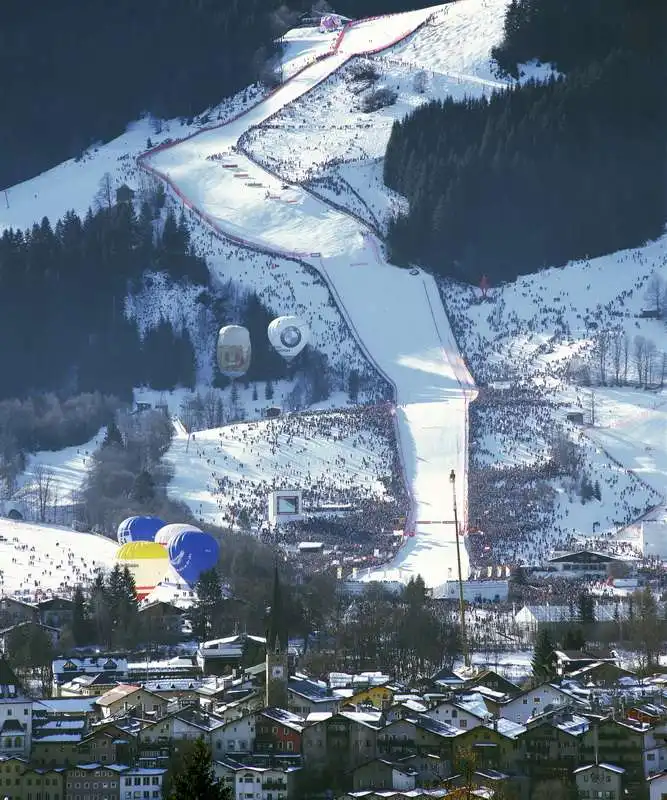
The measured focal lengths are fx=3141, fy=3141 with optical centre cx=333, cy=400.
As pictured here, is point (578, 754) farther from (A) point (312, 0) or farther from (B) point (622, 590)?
(A) point (312, 0)

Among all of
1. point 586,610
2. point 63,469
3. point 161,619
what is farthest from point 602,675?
point 63,469

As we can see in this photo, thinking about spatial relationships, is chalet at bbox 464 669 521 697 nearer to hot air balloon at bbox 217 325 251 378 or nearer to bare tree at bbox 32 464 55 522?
bare tree at bbox 32 464 55 522

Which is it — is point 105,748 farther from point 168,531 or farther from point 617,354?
point 617,354

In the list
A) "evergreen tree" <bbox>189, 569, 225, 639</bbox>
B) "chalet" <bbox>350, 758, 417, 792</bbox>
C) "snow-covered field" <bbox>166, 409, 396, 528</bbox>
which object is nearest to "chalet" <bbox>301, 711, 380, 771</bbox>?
"chalet" <bbox>350, 758, 417, 792</bbox>

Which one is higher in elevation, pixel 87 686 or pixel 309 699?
pixel 87 686

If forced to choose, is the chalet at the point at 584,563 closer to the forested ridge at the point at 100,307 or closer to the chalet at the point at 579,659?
the chalet at the point at 579,659

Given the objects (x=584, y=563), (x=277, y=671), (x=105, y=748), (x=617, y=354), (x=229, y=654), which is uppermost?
(x=617, y=354)
